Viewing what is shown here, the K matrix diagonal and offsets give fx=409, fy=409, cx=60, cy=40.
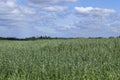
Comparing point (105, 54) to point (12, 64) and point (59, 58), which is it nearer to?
point (59, 58)

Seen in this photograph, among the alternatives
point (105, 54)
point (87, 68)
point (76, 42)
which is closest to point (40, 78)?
point (87, 68)

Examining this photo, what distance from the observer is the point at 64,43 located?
60.6 ft

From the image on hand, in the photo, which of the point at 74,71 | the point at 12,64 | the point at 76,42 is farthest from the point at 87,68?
the point at 76,42

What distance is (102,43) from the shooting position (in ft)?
59.3

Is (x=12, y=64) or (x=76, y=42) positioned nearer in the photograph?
(x=12, y=64)

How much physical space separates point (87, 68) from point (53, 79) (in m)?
1.26

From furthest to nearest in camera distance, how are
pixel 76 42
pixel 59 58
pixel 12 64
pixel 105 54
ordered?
1. pixel 76 42
2. pixel 105 54
3. pixel 59 58
4. pixel 12 64

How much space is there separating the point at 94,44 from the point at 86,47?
2.23 ft

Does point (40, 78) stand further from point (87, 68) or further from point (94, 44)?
point (94, 44)

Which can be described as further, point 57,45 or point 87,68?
point 57,45

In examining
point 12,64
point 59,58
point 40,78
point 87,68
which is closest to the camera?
point 40,78

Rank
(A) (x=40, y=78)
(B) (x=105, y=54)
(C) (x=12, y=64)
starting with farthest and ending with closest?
(B) (x=105, y=54) → (C) (x=12, y=64) → (A) (x=40, y=78)

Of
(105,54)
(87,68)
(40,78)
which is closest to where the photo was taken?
(40,78)

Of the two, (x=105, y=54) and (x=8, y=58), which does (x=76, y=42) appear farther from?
(x=8, y=58)
